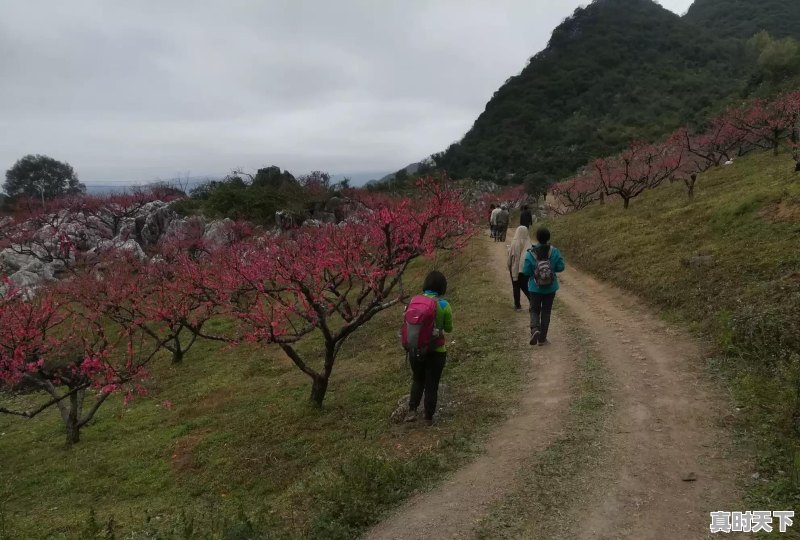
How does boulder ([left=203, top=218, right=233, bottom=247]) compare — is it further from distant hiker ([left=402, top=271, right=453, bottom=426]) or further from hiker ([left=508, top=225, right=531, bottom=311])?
distant hiker ([left=402, top=271, right=453, bottom=426])

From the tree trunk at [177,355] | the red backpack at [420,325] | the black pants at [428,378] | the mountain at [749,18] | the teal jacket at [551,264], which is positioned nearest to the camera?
the red backpack at [420,325]

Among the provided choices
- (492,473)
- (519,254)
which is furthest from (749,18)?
(492,473)

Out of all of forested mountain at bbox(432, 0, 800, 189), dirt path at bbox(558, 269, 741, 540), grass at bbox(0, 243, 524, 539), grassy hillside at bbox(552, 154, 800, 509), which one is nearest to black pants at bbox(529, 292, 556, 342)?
grass at bbox(0, 243, 524, 539)

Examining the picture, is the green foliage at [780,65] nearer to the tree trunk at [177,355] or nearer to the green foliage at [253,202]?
the green foliage at [253,202]

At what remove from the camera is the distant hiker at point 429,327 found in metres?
6.72

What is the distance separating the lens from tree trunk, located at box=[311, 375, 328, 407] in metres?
10.3

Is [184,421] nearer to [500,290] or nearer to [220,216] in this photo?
[500,290]

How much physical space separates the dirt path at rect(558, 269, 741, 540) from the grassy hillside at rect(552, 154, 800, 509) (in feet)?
1.29

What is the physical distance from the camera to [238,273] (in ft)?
37.4

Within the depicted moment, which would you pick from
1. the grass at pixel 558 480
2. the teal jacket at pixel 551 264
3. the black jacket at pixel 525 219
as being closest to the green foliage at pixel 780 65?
the black jacket at pixel 525 219

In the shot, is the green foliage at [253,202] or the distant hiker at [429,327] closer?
the distant hiker at [429,327]

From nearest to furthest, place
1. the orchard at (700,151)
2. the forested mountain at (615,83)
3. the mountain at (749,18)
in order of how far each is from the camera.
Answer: the orchard at (700,151)
the forested mountain at (615,83)
the mountain at (749,18)

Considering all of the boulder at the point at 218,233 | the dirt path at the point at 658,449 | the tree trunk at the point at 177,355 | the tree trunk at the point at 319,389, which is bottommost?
the tree trunk at the point at 177,355

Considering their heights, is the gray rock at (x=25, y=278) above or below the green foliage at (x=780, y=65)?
below
